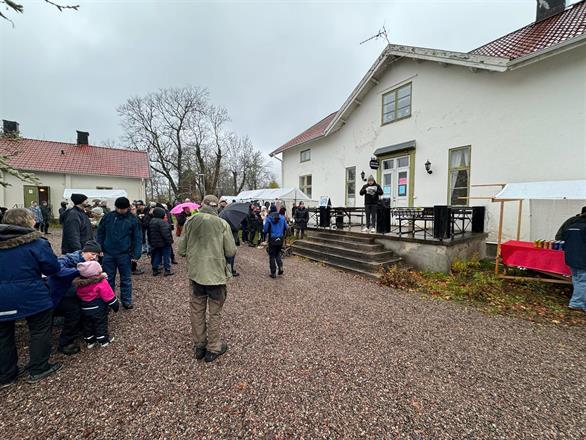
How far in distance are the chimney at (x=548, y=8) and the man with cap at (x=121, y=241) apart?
15.8 meters

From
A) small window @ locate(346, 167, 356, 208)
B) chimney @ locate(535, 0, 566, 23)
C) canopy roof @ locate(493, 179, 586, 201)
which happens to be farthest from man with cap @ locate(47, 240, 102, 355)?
chimney @ locate(535, 0, 566, 23)

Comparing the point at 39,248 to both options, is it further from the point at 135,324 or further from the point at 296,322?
the point at 296,322

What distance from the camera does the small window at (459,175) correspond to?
865cm

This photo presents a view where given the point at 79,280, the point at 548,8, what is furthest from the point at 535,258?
the point at 548,8

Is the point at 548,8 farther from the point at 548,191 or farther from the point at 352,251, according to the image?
the point at 352,251

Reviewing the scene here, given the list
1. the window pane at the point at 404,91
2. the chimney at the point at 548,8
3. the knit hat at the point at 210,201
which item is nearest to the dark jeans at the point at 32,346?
the knit hat at the point at 210,201

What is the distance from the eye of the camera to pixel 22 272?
98.3 inches

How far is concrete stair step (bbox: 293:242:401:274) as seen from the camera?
671cm

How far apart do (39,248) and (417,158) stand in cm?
1110

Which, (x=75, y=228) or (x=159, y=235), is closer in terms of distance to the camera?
(x=75, y=228)

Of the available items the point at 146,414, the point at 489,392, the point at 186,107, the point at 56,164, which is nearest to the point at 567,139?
the point at 489,392

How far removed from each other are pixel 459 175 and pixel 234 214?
8.14 meters

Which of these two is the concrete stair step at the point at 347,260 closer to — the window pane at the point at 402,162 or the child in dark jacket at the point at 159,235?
the child in dark jacket at the point at 159,235

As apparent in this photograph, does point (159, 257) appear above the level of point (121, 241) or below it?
below
